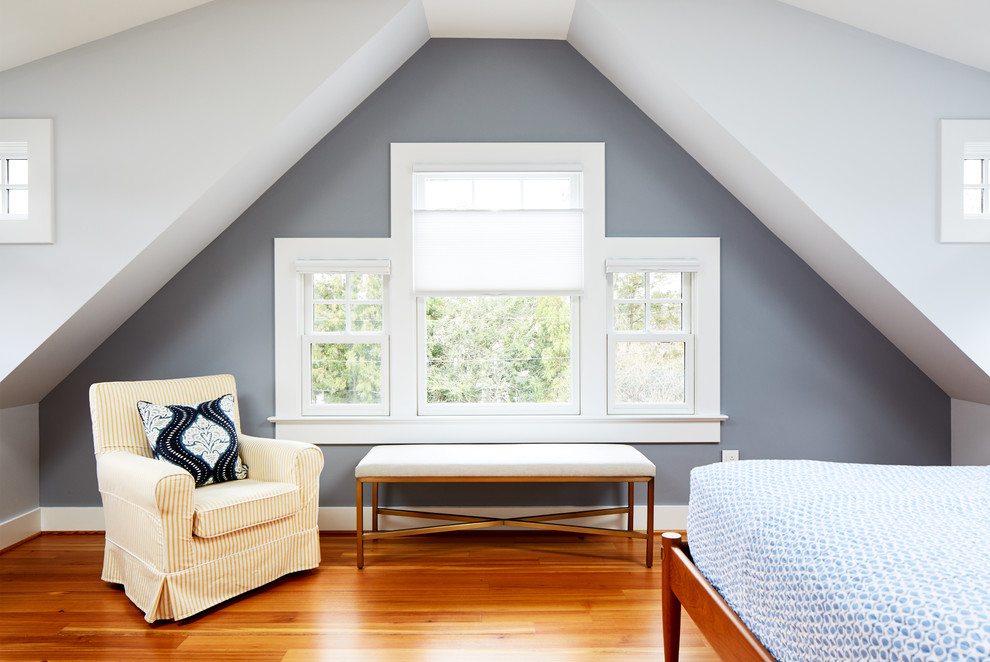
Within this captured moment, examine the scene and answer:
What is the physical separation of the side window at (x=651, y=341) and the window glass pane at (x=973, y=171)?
1.41 metres

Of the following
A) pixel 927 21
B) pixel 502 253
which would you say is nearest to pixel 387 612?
pixel 502 253

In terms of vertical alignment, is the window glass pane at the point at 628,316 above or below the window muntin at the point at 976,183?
below

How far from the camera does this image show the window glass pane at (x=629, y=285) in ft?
11.2

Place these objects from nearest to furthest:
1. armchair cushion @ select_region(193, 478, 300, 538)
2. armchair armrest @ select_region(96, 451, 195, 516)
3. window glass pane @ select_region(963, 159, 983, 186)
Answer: armchair armrest @ select_region(96, 451, 195, 516) → armchair cushion @ select_region(193, 478, 300, 538) → window glass pane @ select_region(963, 159, 983, 186)

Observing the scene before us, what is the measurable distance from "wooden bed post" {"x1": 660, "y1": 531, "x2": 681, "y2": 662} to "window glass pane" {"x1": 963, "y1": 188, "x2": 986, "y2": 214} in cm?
245

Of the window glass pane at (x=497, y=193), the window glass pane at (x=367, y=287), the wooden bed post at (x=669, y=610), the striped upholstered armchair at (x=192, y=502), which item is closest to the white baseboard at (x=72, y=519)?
the striped upholstered armchair at (x=192, y=502)

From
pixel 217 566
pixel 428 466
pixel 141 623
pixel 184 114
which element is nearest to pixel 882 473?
pixel 428 466

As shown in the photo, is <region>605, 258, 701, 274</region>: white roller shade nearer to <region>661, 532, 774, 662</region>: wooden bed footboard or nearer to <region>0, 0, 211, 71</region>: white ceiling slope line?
<region>661, 532, 774, 662</region>: wooden bed footboard

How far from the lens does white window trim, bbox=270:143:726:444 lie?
3.31 meters

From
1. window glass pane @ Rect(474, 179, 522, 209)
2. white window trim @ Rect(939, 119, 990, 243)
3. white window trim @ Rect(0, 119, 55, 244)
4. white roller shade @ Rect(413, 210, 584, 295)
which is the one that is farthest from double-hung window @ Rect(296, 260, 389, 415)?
white window trim @ Rect(939, 119, 990, 243)

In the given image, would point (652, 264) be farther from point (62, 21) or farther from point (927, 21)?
point (62, 21)

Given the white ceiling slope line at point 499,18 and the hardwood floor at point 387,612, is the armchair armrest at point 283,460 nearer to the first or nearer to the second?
the hardwood floor at point 387,612

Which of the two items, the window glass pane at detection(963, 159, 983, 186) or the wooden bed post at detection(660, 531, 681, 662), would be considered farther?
the window glass pane at detection(963, 159, 983, 186)

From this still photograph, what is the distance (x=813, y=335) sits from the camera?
3.34 metres
